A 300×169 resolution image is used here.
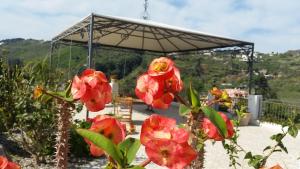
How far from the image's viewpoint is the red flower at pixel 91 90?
75 cm

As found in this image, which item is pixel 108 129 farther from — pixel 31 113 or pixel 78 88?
pixel 31 113

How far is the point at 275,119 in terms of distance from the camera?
13531mm

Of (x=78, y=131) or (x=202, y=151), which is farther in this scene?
(x=202, y=151)

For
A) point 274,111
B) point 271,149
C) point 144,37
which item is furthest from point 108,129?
point 144,37

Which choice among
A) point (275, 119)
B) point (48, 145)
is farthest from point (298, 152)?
point (48, 145)

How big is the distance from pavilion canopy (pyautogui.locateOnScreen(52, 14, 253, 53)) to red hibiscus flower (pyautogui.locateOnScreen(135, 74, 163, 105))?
10.2 m

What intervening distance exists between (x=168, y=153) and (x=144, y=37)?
53.8 feet

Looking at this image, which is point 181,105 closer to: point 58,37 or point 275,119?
point 275,119

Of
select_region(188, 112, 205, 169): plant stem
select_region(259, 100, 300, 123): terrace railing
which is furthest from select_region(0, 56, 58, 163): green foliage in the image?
select_region(259, 100, 300, 123): terrace railing

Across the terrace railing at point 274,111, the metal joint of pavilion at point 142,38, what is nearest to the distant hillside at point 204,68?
the metal joint of pavilion at point 142,38

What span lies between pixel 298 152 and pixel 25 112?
244 inches

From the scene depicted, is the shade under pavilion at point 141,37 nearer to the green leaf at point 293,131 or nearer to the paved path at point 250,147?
the paved path at point 250,147

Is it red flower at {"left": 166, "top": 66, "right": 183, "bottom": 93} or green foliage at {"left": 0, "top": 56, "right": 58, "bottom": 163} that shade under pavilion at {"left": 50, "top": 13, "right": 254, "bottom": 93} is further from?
red flower at {"left": 166, "top": 66, "right": 183, "bottom": 93}

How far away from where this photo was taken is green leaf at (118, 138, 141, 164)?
0.60 metres
